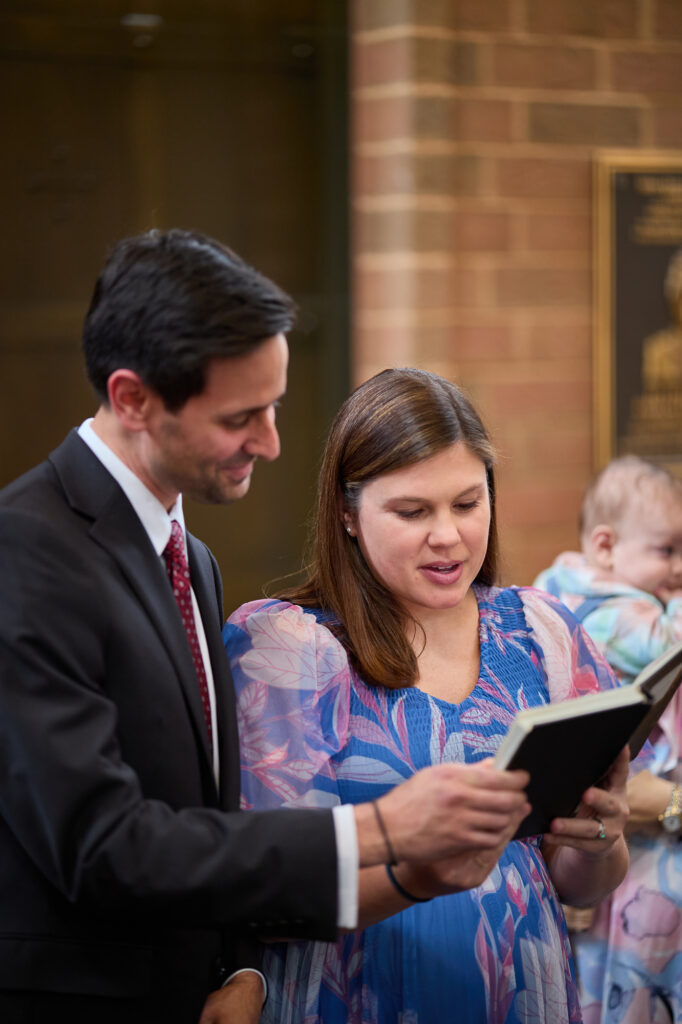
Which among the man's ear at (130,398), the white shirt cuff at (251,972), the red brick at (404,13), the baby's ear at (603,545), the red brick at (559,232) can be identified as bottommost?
the white shirt cuff at (251,972)

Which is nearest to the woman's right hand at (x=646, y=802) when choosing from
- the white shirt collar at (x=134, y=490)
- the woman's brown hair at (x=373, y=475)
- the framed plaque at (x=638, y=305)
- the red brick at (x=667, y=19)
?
the woman's brown hair at (x=373, y=475)

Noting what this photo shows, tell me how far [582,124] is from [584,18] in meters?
0.31

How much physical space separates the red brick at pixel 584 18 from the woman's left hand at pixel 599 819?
2.50 meters

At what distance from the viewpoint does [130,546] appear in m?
1.50

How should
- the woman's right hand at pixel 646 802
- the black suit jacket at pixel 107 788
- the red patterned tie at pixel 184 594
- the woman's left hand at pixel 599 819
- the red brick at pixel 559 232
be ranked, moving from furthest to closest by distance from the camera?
the red brick at pixel 559 232 → the woman's right hand at pixel 646 802 → the woman's left hand at pixel 599 819 → the red patterned tie at pixel 184 594 → the black suit jacket at pixel 107 788

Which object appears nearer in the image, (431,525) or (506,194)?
(431,525)

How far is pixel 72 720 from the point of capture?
136 cm

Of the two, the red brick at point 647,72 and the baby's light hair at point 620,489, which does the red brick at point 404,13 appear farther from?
the baby's light hair at point 620,489

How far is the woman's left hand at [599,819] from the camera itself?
1724mm

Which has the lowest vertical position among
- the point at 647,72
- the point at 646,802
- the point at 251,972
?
the point at 646,802

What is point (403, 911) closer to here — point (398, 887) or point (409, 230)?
point (398, 887)

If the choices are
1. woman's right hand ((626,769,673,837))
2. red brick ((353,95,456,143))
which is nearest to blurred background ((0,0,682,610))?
red brick ((353,95,456,143))

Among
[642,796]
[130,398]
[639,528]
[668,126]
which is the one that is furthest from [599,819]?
[668,126]

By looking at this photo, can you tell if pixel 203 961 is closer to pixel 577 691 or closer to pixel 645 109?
pixel 577 691
